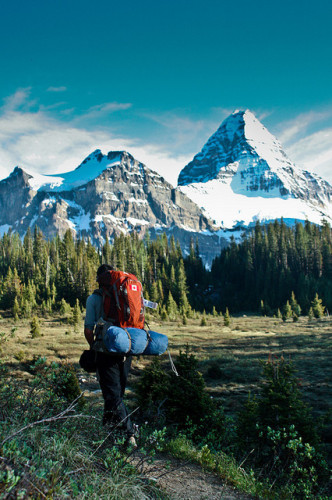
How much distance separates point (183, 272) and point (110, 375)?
70.9 metres

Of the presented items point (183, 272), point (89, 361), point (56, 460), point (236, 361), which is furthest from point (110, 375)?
point (183, 272)

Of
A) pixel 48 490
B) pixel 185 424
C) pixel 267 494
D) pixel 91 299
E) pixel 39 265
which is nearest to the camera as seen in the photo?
pixel 48 490

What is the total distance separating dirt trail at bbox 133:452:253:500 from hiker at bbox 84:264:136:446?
0.58 m

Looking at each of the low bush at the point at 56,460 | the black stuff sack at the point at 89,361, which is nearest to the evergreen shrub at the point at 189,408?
the black stuff sack at the point at 89,361

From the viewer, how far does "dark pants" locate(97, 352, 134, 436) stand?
441cm

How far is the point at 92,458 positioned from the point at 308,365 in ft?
57.3

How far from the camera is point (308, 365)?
17797 millimetres

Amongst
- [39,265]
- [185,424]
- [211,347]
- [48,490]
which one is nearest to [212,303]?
[39,265]

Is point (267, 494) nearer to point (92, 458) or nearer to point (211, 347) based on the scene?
point (92, 458)

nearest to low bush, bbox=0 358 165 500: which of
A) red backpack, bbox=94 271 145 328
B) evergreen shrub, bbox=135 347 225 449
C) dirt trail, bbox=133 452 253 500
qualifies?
dirt trail, bbox=133 452 253 500

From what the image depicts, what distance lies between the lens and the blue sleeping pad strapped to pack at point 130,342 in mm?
4184

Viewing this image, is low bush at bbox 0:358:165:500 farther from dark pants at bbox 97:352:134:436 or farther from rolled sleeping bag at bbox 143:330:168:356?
→ rolled sleeping bag at bbox 143:330:168:356

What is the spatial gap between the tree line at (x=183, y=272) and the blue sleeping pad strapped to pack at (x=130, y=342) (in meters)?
47.3

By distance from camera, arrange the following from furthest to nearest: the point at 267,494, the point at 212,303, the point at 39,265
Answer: the point at 212,303, the point at 39,265, the point at 267,494
